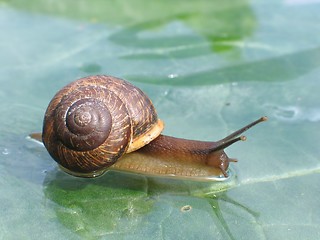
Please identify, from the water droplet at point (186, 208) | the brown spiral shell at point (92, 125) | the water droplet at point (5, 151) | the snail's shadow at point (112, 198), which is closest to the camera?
the snail's shadow at point (112, 198)

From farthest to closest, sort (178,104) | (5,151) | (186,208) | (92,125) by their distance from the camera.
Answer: (178,104) < (5,151) < (92,125) < (186,208)

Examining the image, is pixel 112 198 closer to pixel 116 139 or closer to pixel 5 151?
pixel 116 139

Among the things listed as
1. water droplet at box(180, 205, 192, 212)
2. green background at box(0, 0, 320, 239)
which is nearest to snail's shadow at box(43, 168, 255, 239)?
green background at box(0, 0, 320, 239)

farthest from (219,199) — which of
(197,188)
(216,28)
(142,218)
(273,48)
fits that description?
(216,28)

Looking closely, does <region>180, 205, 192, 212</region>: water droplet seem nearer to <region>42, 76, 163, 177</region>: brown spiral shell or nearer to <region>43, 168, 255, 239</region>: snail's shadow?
<region>43, 168, 255, 239</region>: snail's shadow

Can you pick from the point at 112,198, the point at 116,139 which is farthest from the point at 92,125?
the point at 112,198

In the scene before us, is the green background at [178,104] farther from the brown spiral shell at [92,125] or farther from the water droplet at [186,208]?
the brown spiral shell at [92,125]

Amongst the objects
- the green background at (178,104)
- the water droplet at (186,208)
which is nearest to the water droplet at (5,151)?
the green background at (178,104)
